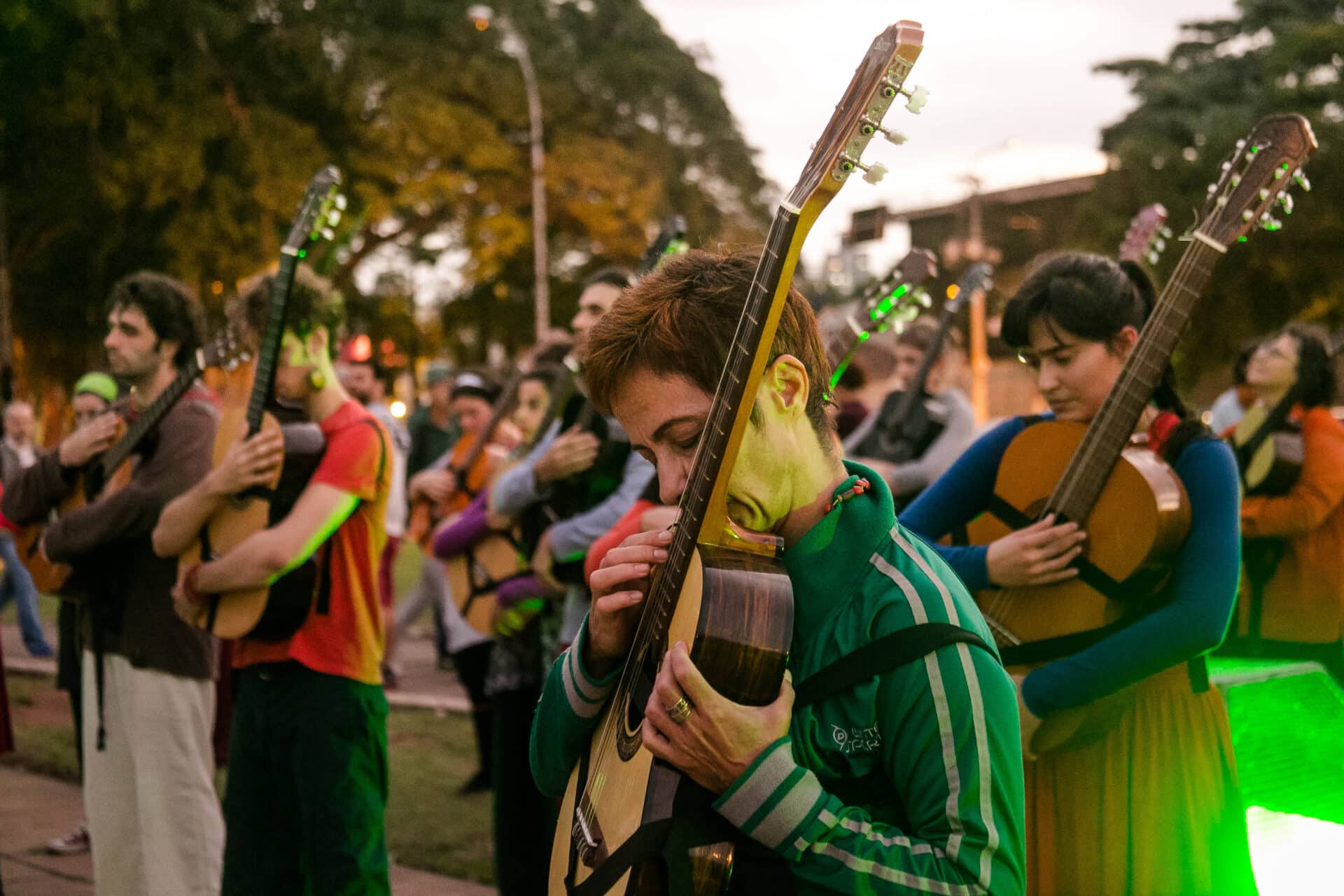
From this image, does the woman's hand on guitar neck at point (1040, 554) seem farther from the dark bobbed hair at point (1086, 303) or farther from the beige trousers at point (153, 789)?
Result: the beige trousers at point (153, 789)

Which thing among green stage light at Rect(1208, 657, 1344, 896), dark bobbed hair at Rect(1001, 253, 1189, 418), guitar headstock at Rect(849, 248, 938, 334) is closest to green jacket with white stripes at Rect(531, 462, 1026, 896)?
dark bobbed hair at Rect(1001, 253, 1189, 418)

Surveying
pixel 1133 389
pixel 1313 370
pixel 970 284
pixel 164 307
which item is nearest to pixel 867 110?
pixel 1133 389

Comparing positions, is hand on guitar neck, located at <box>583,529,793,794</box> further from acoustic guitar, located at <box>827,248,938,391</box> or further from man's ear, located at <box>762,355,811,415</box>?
acoustic guitar, located at <box>827,248,938,391</box>

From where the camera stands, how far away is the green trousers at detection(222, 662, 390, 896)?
3502mm

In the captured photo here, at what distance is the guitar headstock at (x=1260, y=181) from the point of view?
2801mm

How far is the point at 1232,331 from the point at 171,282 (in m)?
23.2

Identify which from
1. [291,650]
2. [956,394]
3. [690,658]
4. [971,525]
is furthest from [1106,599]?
[956,394]

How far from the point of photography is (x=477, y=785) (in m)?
6.75

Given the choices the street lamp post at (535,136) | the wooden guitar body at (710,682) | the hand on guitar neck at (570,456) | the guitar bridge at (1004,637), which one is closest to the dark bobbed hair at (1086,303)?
the guitar bridge at (1004,637)

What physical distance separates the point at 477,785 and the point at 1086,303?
4893 mm

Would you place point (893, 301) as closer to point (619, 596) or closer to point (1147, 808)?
point (1147, 808)

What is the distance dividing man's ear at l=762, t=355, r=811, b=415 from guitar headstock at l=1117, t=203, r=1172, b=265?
2.04 meters

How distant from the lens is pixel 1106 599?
2.76 m

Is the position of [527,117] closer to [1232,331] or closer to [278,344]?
[1232,331]
